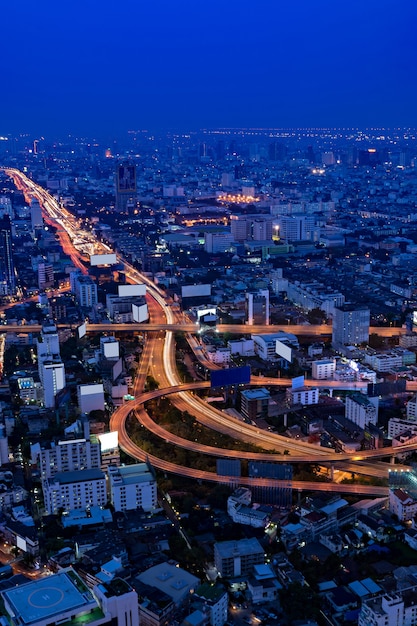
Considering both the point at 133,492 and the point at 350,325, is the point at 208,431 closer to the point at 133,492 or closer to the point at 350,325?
the point at 133,492

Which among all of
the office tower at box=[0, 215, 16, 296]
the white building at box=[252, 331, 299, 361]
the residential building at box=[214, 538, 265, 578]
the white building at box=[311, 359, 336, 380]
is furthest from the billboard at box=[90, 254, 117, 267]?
the residential building at box=[214, 538, 265, 578]

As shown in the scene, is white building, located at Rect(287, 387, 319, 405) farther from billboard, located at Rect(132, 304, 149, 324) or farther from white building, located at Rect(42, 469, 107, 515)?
billboard, located at Rect(132, 304, 149, 324)

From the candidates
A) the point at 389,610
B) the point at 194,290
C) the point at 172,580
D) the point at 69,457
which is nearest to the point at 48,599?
the point at 172,580

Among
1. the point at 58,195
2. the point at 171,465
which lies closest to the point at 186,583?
the point at 171,465

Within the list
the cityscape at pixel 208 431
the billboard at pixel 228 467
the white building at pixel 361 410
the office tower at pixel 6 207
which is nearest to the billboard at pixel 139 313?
the cityscape at pixel 208 431

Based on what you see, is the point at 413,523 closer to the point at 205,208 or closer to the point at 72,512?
the point at 72,512

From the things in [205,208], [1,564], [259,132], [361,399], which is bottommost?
[1,564]
